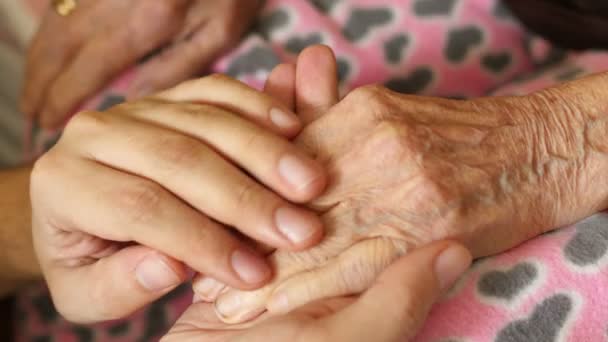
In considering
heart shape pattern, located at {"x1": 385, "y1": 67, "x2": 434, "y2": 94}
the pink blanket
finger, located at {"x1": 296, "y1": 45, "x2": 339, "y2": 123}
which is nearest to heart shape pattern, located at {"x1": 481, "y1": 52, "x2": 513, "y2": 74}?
the pink blanket

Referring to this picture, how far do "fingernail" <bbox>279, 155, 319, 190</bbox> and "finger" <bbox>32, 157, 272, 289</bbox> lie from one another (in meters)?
0.10

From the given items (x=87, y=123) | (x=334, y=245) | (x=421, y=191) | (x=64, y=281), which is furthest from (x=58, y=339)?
(x=421, y=191)

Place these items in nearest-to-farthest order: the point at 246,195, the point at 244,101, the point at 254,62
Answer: the point at 246,195, the point at 244,101, the point at 254,62

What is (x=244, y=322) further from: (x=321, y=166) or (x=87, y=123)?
(x=87, y=123)

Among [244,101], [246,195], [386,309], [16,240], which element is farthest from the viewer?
[16,240]

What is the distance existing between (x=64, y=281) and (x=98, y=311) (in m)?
0.07

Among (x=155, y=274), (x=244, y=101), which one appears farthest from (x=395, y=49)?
(x=155, y=274)

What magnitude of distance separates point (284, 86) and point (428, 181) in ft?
0.90

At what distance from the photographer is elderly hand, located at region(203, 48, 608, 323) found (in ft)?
2.35

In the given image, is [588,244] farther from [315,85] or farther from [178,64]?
[178,64]

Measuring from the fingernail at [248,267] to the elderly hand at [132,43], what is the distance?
0.60 metres

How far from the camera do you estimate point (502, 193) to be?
76cm

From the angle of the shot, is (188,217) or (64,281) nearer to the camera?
(188,217)

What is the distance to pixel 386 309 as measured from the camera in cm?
56
